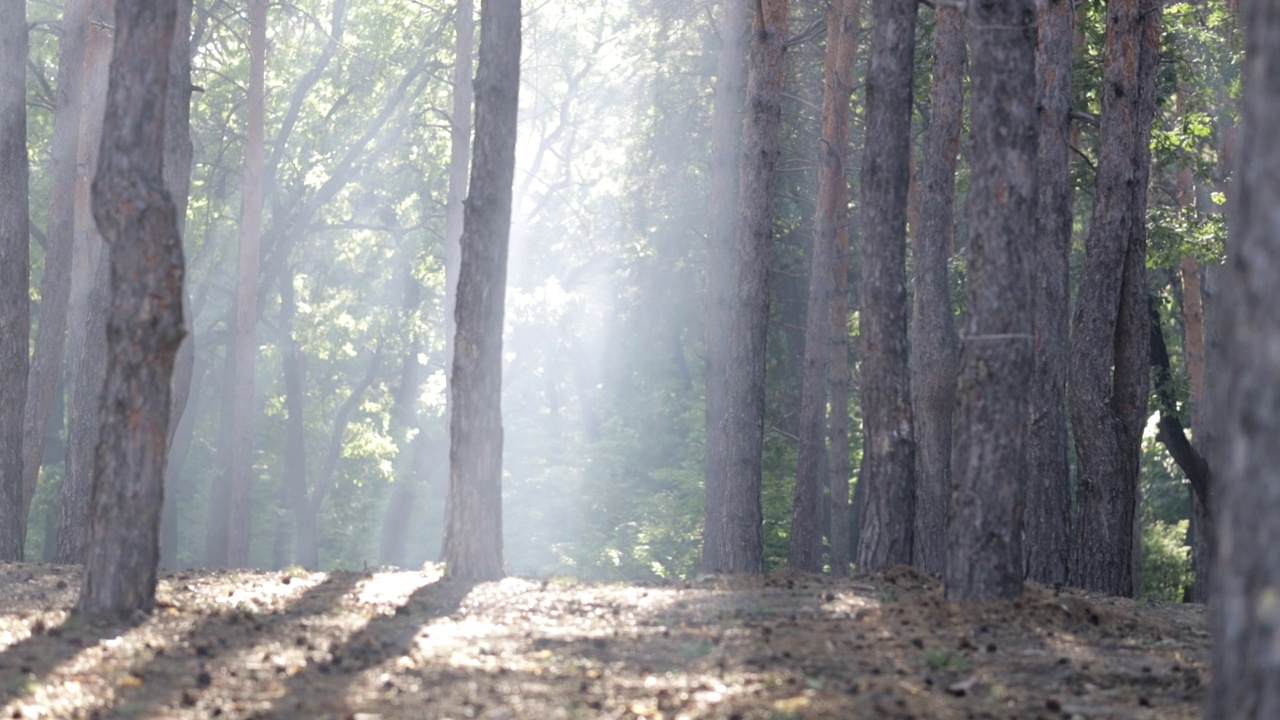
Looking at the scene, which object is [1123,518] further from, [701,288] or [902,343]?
[701,288]

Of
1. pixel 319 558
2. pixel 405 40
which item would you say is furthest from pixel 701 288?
pixel 319 558

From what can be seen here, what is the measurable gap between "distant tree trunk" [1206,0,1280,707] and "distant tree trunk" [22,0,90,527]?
17917 mm

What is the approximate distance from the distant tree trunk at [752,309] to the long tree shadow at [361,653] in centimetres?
755

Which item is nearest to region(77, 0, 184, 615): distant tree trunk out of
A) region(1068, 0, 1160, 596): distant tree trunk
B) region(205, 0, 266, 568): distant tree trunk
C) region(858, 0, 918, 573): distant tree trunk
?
region(858, 0, 918, 573): distant tree trunk

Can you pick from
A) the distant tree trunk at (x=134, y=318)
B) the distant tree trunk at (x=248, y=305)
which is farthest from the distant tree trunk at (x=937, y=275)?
the distant tree trunk at (x=248, y=305)

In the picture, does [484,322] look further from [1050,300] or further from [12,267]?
[1050,300]

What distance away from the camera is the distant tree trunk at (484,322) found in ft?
42.4

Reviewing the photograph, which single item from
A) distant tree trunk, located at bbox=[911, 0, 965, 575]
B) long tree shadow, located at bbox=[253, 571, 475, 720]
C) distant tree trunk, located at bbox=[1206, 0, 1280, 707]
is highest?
distant tree trunk, located at bbox=[911, 0, 965, 575]

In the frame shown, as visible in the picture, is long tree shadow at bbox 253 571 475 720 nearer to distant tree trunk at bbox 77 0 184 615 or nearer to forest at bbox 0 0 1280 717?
forest at bbox 0 0 1280 717

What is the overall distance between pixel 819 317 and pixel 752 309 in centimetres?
428

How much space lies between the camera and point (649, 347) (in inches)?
1394

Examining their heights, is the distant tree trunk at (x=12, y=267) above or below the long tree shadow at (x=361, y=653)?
above

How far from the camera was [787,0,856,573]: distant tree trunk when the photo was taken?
927 inches

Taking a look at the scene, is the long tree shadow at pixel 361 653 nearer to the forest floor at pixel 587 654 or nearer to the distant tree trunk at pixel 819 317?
the forest floor at pixel 587 654
